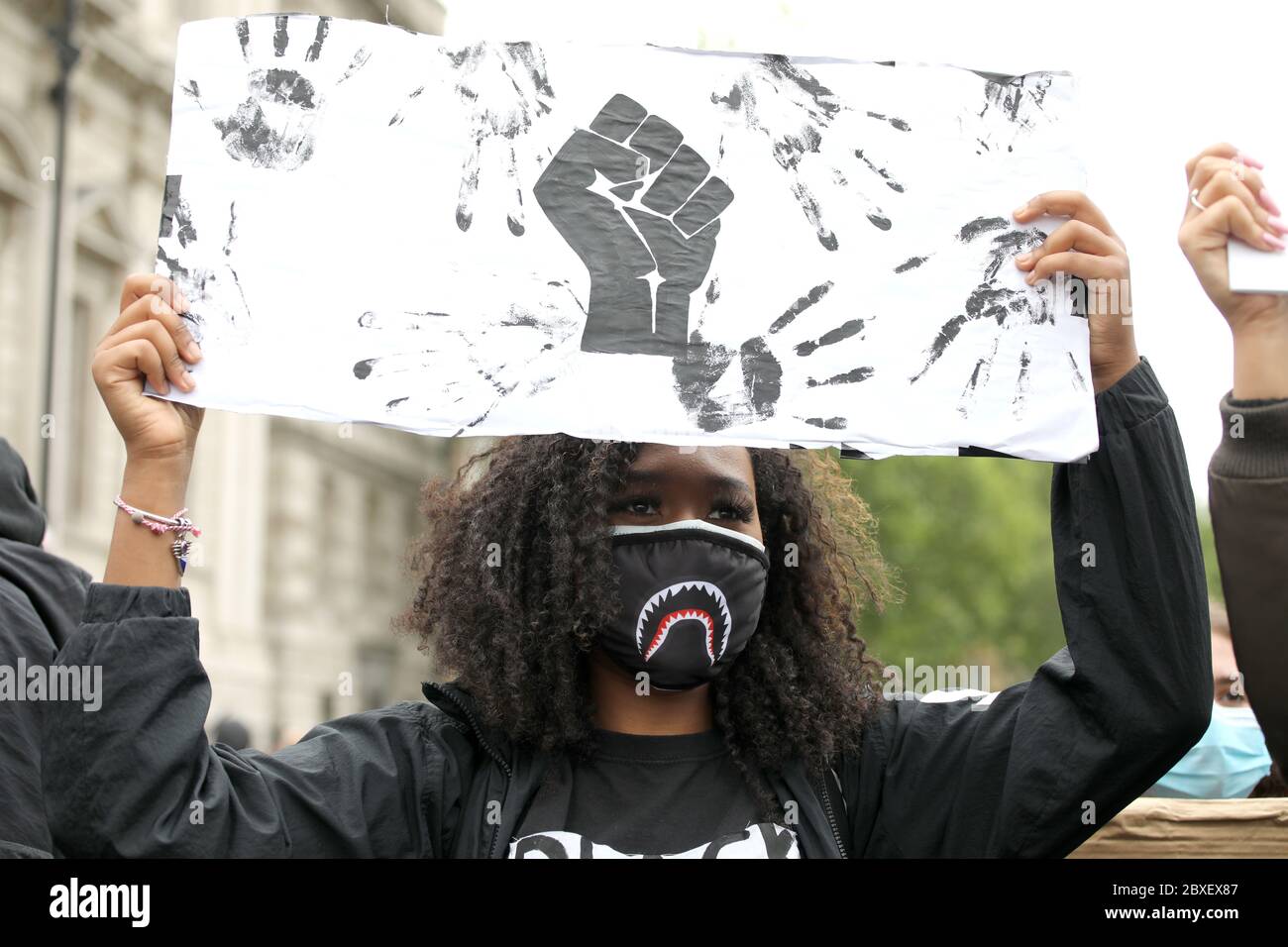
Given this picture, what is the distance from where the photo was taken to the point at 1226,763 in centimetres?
463

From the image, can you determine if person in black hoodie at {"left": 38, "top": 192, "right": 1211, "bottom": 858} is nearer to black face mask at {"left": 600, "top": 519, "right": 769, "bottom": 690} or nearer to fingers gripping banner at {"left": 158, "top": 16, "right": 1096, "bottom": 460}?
black face mask at {"left": 600, "top": 519, "right": 769, "bottom": 690}

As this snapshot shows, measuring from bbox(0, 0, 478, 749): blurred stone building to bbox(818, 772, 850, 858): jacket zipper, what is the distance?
6.59 meters

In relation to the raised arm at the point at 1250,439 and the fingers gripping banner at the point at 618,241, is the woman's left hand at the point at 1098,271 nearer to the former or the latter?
the fingers gripping banner at the point at 618,241

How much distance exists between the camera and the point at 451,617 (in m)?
3.32

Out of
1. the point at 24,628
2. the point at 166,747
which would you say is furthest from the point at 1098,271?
the point at 24,628

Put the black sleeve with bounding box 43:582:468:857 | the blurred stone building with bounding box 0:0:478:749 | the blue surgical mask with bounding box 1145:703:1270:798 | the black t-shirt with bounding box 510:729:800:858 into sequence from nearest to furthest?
the black sleeve with bounding box 43:582:468:857 < the black t-shirt with bounding box 510:729:800:858 < the blue surgical mask with bounding box 1145:703:1270:798 < the blurred stone building with bounding box 0:0:478:749

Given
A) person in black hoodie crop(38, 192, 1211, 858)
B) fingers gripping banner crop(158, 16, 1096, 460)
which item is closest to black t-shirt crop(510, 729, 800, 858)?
person in black hoodie crop(38, 192, 1211, 858)

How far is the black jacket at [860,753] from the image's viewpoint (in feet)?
8.74

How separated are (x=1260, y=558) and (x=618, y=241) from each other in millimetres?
1261

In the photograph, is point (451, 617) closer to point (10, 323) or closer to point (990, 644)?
point (10, 323)

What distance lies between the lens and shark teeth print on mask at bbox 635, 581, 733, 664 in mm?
3002

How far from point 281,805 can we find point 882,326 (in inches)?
54.7

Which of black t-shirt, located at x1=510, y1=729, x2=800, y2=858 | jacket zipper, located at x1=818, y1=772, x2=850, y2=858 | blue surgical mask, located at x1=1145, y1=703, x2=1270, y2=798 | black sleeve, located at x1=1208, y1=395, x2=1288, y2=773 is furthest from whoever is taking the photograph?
blue surgical mask, located at x1=1145, y1=703, x2=1270, y2=798
